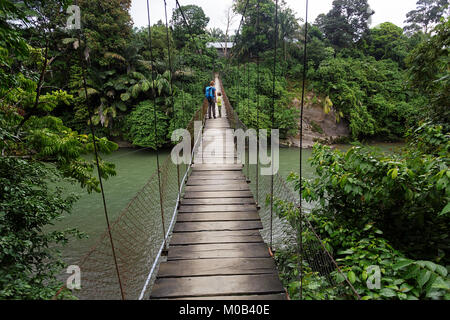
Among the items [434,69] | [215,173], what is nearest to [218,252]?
[215,173]

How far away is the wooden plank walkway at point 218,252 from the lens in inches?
55.6

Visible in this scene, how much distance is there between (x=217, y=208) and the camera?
2.32m

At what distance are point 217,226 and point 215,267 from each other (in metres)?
0.47

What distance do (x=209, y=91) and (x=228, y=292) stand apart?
5030mm

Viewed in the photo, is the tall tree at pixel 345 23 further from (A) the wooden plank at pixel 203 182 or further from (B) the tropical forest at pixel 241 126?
(A) the wooden plank at pixel 203 182

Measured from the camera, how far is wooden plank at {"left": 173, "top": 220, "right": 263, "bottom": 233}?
6.55ft

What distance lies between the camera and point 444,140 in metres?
1.69

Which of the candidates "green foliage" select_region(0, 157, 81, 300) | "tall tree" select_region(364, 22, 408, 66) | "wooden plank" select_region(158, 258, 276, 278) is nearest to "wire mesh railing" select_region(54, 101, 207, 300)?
"green foliage" select_region(0, 157, 81, 300)

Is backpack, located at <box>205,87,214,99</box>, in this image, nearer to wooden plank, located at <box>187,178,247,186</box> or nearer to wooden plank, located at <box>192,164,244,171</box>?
wooden plank, located at <box>192,164,244,171</box>

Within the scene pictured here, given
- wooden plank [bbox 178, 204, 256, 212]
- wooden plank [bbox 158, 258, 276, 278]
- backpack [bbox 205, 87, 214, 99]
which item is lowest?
wooden plank [bbox 158, 258, 276, 278]

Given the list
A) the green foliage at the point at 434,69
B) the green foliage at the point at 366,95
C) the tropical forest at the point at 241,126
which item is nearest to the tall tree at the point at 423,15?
the tropical forest at the point at 241,126

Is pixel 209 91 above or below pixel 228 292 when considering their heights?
above
